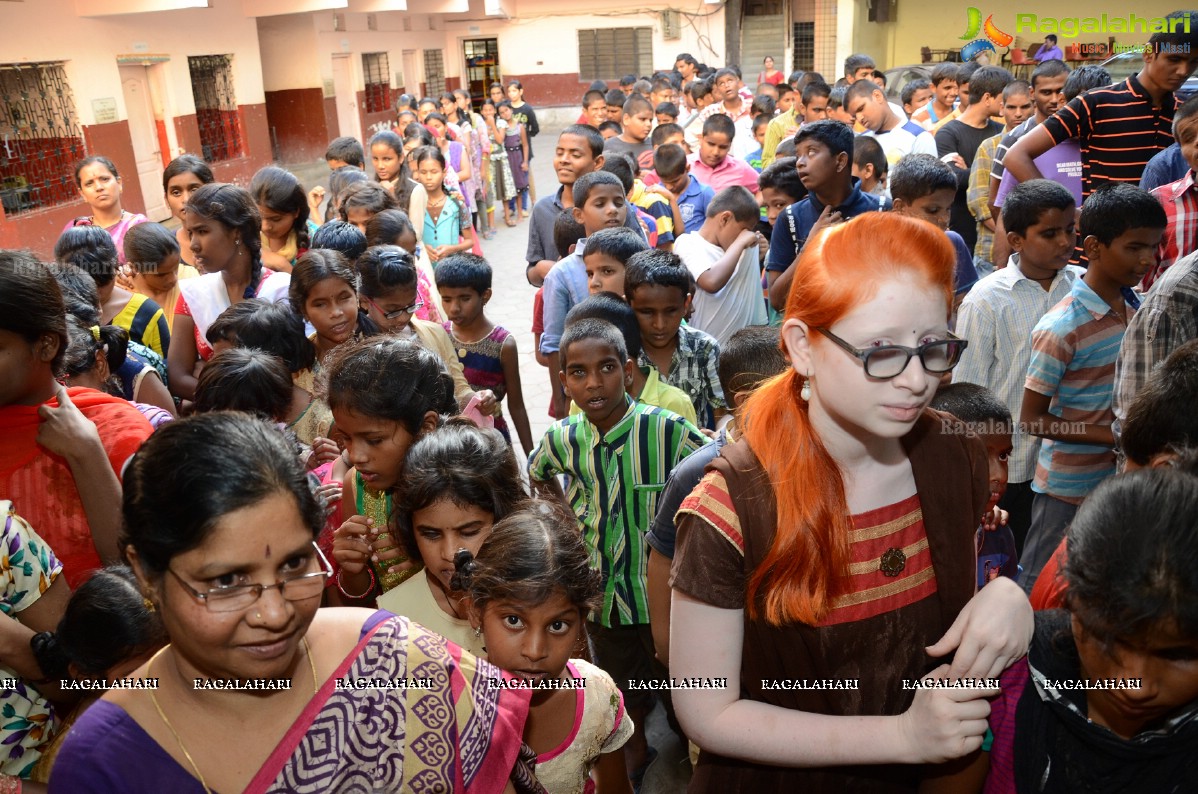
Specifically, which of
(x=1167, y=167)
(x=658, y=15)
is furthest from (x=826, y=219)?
(x=658, y=15)

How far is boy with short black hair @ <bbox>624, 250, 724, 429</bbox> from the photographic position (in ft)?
11.3

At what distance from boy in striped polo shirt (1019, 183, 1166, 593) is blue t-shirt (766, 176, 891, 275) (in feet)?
4.19

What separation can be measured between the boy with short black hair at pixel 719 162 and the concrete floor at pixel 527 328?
6.48ft

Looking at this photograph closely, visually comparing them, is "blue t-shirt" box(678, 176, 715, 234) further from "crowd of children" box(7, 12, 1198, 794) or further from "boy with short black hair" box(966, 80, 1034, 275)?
"crowd of children" box(7, 12, 1198, 794)

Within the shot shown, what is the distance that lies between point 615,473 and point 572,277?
1663 millimetres

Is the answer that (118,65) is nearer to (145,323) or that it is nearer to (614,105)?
(614,105)

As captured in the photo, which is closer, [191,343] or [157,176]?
[191,343]

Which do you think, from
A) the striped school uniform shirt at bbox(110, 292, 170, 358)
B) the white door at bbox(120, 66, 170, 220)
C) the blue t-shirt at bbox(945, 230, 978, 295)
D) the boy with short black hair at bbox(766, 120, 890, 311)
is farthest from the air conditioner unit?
the striped school uniform shirt at bbox(110, 292, 170, 358)

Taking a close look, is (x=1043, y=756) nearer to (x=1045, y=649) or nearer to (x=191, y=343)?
(x=1045, y=649)

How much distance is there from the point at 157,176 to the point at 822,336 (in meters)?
13.0

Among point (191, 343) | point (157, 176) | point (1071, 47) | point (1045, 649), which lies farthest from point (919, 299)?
point (1071, 47)

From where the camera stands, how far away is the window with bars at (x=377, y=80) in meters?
20.1

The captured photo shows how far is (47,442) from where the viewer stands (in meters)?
2.11

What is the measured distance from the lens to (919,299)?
54.0 inches
